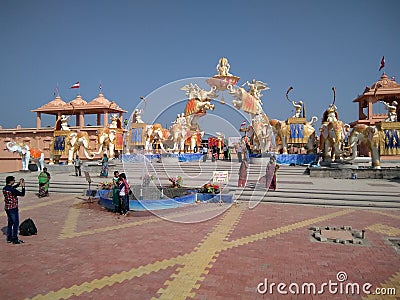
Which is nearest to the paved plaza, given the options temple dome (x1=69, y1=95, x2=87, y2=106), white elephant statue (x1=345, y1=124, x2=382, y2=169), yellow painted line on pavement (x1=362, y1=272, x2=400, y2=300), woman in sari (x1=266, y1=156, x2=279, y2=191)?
yellow painted line on pavement (x1=362, y1=272, x2=400, y2=300)

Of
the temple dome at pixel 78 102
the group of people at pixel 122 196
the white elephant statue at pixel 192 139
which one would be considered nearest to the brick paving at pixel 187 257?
the group of people at pixel 122 196

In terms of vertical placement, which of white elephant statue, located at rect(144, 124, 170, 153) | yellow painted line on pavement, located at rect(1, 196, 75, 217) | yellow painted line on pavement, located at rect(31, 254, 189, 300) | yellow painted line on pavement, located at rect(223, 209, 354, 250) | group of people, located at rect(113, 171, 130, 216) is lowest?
yellow painted line on pavement, located at rect(31, 254, 189, 300)

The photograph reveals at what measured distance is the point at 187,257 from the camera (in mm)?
5559

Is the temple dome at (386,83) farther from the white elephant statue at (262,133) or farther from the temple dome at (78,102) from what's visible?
the temple dome at (78,102)

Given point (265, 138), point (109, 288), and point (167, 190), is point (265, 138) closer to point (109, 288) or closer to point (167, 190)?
point (167, 190)

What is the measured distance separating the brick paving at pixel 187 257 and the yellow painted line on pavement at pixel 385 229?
27 mm

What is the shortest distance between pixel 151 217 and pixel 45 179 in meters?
6.49

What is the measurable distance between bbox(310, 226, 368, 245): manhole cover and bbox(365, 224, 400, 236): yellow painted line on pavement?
577 mm

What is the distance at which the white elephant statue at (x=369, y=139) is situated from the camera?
16.8 meters

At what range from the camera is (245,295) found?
4.13 m

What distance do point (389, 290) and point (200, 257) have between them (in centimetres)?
297

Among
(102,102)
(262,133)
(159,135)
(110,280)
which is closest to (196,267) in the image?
(110,280)

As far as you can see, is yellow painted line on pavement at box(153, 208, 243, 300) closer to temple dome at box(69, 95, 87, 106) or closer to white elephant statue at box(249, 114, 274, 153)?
white elephant statue at box(249, 114, 274, 153)

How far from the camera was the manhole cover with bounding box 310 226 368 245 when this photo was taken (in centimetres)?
637
